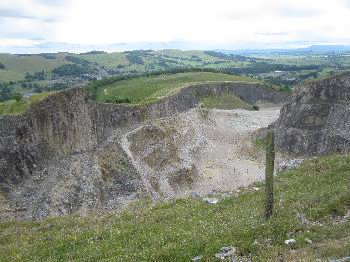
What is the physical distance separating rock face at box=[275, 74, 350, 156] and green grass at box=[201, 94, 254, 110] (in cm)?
2466

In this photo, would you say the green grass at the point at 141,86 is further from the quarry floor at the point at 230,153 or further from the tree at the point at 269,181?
the tree at the point at 269,181

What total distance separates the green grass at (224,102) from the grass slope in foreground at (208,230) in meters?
63.3

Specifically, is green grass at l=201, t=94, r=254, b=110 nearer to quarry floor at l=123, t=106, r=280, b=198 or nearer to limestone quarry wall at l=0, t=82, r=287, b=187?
quarry floor at l=123, t=106, r=280, b=198

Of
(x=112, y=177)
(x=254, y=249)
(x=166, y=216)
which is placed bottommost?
(x=112, y=177)

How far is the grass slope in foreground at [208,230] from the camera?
18.5 metres

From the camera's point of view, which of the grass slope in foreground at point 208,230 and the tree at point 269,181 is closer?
the grass slope in foreground at point 208,230

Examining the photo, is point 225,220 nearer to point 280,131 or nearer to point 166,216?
point 166,216

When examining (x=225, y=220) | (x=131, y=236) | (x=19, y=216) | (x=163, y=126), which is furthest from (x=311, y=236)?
(x=163, y=126)

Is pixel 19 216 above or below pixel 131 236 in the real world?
below

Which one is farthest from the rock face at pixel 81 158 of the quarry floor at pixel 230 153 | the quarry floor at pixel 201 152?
the quarry floor at pixel 230 153

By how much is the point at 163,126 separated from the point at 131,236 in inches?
1829

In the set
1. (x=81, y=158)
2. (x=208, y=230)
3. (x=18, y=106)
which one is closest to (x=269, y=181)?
(x=208, y=230)

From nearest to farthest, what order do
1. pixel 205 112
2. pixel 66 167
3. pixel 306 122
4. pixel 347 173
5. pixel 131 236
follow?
pixel 131 236 < pixel 347 173 < pixel 66 167 < pixel 306 122 < pixel 205 112

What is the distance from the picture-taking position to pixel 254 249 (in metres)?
18.3
